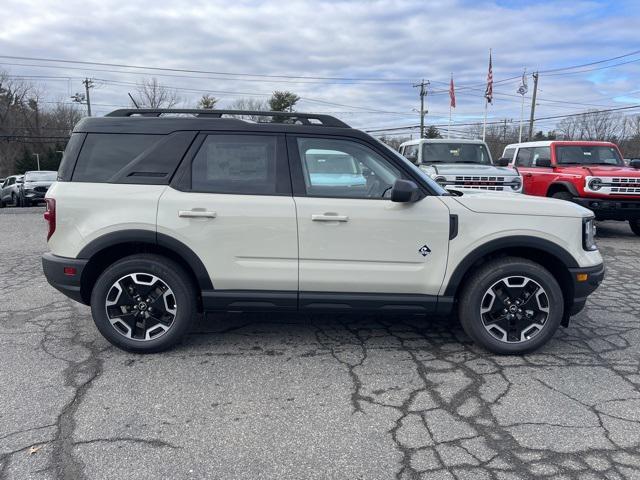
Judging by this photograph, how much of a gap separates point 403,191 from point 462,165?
23.8 feet

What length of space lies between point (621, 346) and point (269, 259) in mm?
3175

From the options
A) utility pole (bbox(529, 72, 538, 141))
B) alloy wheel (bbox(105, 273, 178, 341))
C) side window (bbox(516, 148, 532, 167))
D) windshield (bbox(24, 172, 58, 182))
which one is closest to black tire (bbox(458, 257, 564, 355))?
alloy wheel (bbox(105, 273, 178, 341))

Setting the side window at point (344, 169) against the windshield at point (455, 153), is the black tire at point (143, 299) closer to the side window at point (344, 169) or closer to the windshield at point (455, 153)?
the side window at point (344, 169)

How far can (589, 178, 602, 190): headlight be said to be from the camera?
31.8 ft

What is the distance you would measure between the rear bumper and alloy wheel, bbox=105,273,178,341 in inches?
11.1

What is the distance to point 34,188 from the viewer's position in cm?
2103

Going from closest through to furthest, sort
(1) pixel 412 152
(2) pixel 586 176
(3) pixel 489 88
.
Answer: (2) pixel 586 176 < (1) pixel 412 152 < (3) pixel 489 88

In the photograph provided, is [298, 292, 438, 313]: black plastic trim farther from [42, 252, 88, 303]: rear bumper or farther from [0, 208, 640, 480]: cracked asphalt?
[42, 252, 88, 303]: rear bumper

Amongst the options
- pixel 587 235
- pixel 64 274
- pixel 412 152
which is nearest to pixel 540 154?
pixel 412 152

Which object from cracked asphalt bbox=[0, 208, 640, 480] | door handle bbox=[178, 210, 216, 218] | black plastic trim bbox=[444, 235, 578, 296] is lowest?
cracked asphalt bbox=[0, 208, 640, 480]

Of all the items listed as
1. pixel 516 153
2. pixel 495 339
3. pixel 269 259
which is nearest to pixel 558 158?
pixel 516 153

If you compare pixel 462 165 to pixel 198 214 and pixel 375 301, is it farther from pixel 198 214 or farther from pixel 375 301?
pixel 198 214

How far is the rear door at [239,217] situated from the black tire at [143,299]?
0.19 m

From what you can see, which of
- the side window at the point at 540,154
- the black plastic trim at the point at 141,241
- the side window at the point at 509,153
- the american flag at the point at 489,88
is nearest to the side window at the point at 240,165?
the black plastic trim at the point at 141,241
